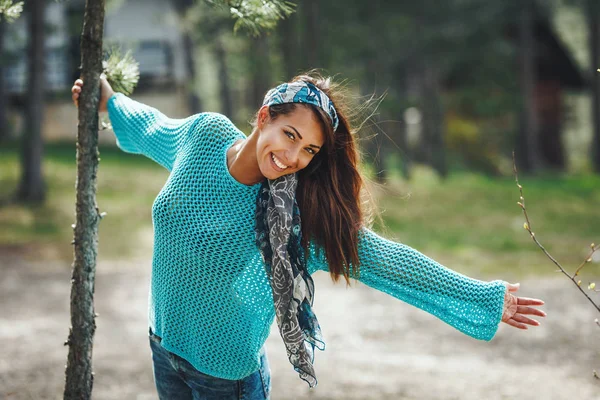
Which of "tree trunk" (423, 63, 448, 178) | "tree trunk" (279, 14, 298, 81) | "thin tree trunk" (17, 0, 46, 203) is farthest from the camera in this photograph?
"tree trunk" (423, 63, 448, 178)

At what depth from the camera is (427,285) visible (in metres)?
2.49

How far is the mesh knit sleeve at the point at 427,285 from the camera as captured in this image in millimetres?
2467

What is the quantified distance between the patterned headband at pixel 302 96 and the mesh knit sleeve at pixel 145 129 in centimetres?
51

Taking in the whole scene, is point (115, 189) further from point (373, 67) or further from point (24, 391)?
point (24, 391)

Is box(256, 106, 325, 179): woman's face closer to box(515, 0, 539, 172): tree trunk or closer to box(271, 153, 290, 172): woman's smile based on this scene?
box(271, 153, 290, 172): woman's smile

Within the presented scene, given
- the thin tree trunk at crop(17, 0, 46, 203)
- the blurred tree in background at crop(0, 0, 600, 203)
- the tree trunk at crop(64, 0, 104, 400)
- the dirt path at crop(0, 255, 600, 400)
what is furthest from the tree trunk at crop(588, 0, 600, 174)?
the tree trunk at crop(64, 0, 104, 400)

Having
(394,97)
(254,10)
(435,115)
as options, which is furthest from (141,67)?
(254,10)

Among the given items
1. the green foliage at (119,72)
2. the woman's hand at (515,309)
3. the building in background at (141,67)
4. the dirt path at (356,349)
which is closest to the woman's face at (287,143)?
the woman's hand at (515,309)

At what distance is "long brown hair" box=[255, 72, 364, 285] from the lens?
7.93 feet

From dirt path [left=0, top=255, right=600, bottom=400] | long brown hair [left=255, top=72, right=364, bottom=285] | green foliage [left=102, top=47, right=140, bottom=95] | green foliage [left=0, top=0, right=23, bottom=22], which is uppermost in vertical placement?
green foliage [left=0, top=0, right=23, bottom=22]

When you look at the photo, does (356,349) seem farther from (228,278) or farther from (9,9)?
(9,9)

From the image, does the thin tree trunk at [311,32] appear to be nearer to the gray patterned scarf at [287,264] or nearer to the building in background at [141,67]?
the building in background at [141,67]

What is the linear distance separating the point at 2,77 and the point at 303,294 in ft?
64.1

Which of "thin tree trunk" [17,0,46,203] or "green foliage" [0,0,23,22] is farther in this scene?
"thin tree trunk" [17,0,46,203]
